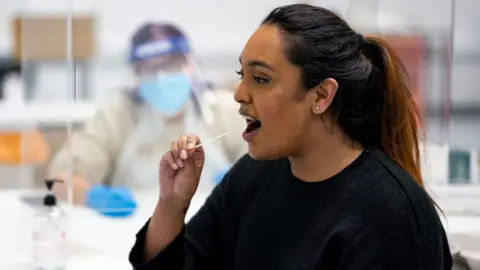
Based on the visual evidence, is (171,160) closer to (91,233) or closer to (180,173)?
(180,173)

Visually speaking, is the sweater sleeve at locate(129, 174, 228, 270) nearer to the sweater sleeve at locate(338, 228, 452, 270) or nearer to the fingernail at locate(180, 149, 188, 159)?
the fingernail at locate(180, 149, 188, 159)

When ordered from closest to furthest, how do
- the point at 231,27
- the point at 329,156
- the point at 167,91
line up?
the point at 329,156, the point at 167,91, the point at 231,27

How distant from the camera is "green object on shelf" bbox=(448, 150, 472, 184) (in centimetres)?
181

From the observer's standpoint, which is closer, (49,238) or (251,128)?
(251,128)

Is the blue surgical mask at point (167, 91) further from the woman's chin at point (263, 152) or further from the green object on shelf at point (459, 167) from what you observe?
the woman's chin at point (263, 152)

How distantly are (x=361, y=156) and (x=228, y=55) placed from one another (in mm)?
1318

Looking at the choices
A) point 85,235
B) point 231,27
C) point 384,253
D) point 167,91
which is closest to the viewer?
point 384,253

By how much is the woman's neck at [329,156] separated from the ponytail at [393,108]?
7 cm

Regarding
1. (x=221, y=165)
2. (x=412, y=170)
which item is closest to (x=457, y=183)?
(x=221, y=165)

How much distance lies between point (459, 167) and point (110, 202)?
0.92 meters

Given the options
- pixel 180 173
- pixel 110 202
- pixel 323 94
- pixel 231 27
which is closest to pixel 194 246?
pixel 180 173

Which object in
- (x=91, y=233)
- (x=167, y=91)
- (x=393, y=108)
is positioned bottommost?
(x=91, y=233)

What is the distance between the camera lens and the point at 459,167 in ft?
5.99

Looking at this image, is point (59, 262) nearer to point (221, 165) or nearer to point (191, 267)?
point (191, 267)
